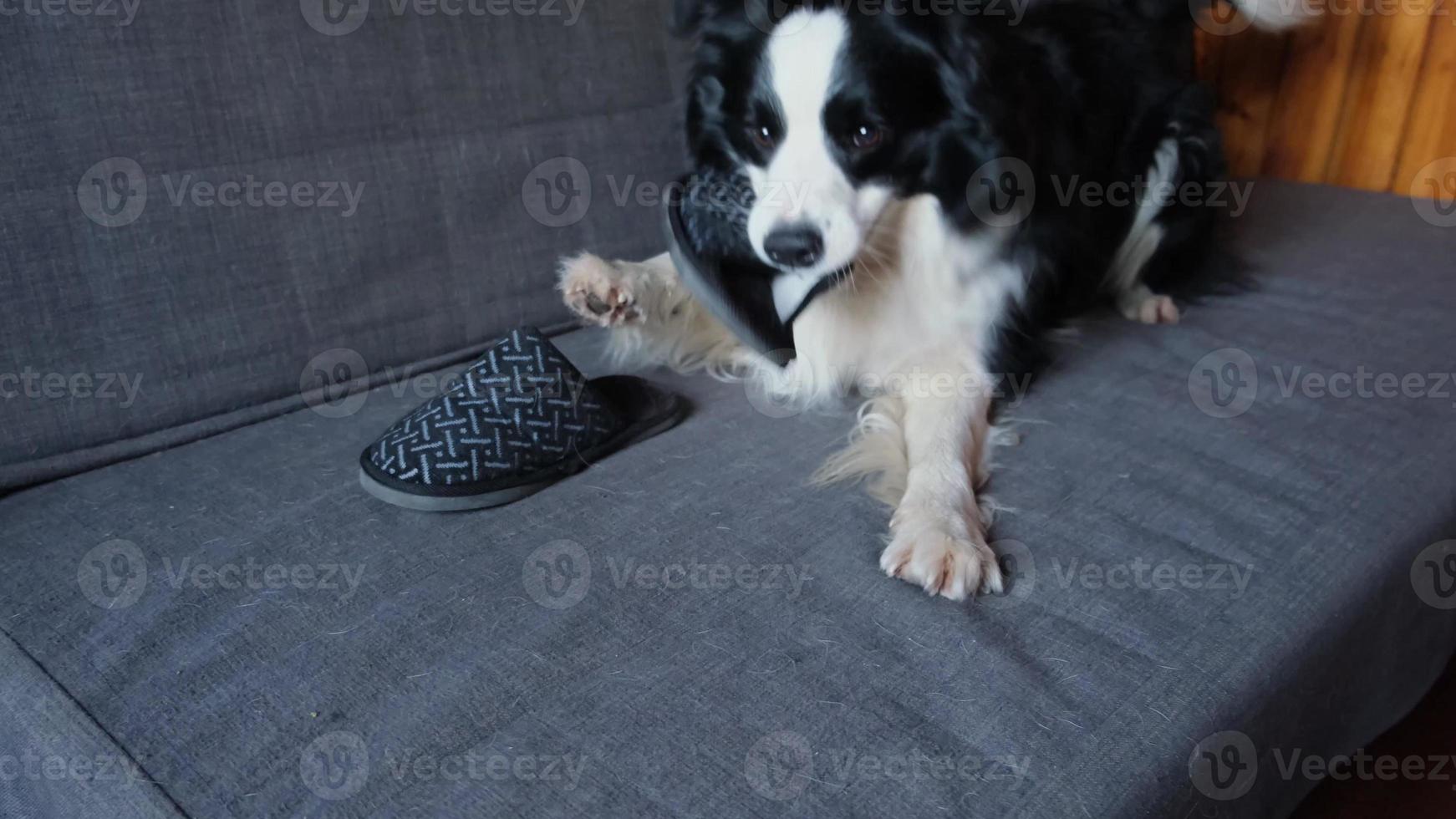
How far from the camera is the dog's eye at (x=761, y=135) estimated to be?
138cm

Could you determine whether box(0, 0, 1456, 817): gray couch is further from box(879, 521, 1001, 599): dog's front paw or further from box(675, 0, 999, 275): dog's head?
box(675, 0, 999, 275): dog's head

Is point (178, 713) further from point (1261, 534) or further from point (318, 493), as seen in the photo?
point (1261, 534)

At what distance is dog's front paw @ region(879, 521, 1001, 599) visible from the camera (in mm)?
1017

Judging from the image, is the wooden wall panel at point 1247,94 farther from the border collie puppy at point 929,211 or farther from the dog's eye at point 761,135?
the dog's eye at point 761,135

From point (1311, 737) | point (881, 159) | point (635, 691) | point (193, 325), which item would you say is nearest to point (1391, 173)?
point (881, 159)

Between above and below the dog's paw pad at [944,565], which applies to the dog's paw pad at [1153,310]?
below

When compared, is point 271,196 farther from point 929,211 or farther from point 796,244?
point 929,211

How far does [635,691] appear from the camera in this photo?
2.89 feet

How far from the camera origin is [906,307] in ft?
5.04

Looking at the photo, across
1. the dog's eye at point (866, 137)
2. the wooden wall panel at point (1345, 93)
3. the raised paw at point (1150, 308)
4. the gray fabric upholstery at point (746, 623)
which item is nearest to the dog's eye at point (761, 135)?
the dog's eye at point (866, 137)

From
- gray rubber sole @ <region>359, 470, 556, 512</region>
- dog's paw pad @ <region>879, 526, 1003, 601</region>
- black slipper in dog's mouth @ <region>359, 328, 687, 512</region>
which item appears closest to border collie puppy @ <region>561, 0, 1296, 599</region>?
dog's paw pad @ <region>879, 526, 1003, 601</region>

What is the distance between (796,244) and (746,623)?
21.0 inches

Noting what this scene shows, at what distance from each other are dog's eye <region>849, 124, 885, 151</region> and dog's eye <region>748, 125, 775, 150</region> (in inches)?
4.7

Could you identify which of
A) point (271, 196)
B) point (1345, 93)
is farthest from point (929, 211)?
point (1345, 93)
